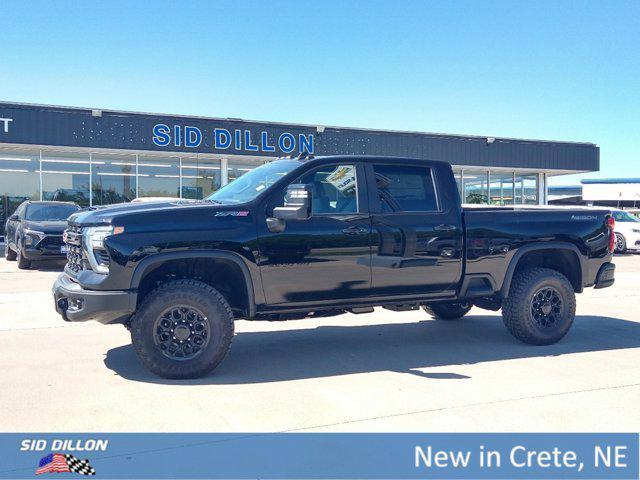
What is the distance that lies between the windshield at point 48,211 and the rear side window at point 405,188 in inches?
409

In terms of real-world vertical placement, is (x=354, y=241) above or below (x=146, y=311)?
above

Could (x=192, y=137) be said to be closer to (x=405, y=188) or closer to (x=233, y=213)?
(x=405, y=188)

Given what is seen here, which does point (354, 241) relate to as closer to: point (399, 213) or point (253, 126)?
point (399, 213)

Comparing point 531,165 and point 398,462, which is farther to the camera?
point 531,165

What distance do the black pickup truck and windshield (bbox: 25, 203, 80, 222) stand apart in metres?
9.53

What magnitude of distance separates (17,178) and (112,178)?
3038mm

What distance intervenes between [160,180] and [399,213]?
17950 millimetres

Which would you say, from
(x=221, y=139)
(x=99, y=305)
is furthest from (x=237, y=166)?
(x=99, y=305)

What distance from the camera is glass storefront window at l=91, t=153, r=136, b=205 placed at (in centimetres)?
2127

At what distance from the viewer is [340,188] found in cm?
568

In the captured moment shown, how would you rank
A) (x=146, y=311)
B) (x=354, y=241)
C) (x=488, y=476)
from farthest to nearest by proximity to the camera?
1. (x=354, y=241)
2. (x=146, y=311)
3. (x=488, y=476)

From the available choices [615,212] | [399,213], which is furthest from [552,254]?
[615,212]

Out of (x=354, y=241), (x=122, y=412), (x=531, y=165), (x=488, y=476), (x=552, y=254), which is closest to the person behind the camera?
(x=488, y=476)

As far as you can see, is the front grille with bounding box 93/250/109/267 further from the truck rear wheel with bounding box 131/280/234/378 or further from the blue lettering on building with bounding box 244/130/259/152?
the blue lettering on building with bounding box 244/130/259/152
